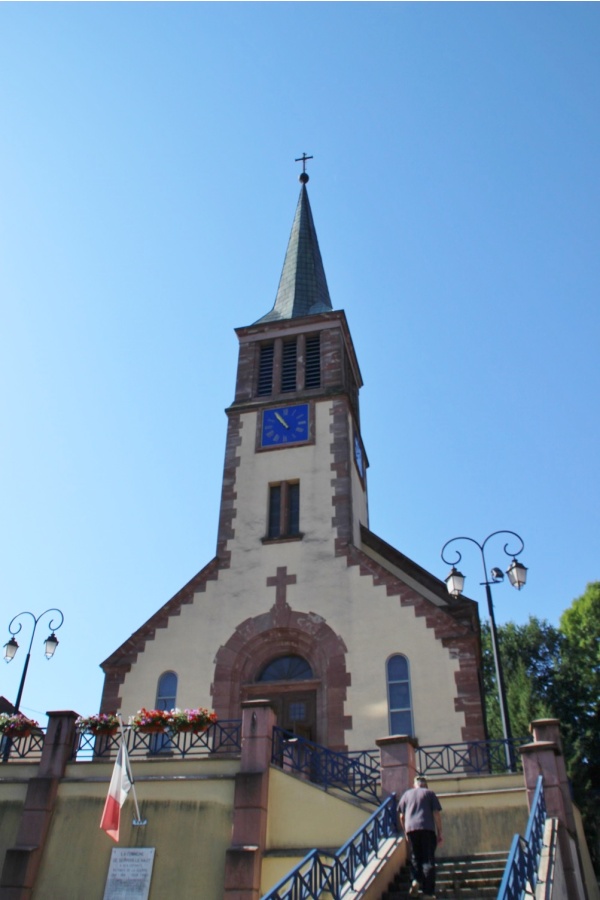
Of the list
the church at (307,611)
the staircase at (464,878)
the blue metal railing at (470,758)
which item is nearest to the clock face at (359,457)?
the church at (307,611)

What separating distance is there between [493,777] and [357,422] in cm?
1467

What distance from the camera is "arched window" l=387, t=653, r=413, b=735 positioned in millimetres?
18109

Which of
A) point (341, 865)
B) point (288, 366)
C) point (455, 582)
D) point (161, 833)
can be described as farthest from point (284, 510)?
point (341, 865)

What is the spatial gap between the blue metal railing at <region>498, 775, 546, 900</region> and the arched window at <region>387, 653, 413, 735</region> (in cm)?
626

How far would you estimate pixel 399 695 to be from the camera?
731 inches

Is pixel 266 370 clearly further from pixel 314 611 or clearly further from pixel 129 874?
pixel 129 874

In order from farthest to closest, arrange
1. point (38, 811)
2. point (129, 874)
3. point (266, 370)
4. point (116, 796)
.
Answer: point (266, 370) → point (38, 811) → point (129, 874) → point (116, 796)

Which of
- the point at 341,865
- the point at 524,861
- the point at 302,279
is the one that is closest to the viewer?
the point at 524,861

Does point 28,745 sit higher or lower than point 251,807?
higher

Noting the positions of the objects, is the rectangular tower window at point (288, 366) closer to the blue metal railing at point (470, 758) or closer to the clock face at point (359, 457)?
the clock face at point (359, 457)

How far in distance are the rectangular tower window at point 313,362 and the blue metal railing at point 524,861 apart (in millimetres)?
16044

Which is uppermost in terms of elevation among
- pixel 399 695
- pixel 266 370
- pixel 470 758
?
pixel 266 370

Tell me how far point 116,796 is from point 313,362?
16.0m

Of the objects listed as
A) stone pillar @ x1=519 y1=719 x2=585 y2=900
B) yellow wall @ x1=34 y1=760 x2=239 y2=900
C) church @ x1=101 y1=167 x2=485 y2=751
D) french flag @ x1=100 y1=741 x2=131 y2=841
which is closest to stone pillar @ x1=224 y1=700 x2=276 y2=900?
yellow wall @ x1=34 y1=760 x2=239 y2=900
